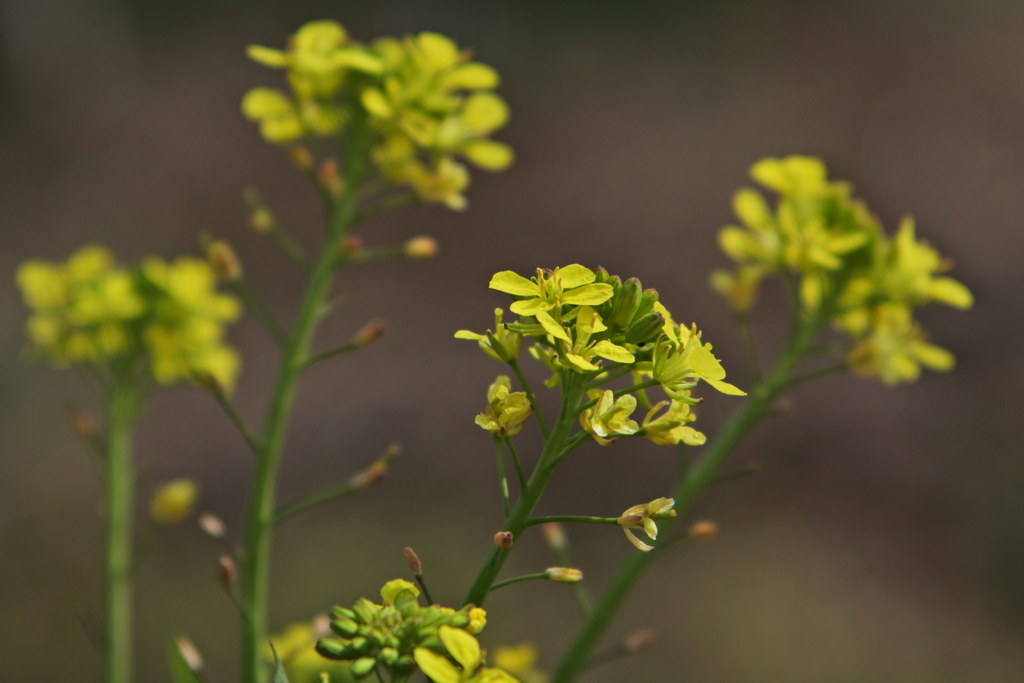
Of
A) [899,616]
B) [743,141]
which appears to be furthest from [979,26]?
[899,616]

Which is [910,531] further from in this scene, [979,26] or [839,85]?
[979,26]

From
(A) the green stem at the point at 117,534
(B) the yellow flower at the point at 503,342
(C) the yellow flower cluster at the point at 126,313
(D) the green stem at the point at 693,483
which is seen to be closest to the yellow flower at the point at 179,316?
(C) the yellow flower cluster at the point at 126,313

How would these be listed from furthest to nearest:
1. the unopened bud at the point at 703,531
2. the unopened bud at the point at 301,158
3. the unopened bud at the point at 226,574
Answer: the unopened bud at the point at 301,158, the unopened bud at the point at 703,531, the unopened bud at the point at 226,574

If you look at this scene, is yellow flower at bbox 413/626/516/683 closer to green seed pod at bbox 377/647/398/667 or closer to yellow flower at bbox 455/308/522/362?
green seed pod at bbox 377/647/398/667

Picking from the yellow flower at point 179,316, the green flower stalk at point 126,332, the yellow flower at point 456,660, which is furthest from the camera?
the yellow flower at point 179,316

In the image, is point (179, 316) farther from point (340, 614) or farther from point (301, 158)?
point (340, 614)

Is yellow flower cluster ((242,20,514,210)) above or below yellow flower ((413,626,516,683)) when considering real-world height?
above

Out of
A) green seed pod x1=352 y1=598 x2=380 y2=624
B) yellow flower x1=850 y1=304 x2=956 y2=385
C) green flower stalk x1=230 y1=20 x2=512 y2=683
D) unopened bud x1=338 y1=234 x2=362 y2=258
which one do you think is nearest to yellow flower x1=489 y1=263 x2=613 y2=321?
green seed pod x1=352 y1=598 x2=380 y2=624

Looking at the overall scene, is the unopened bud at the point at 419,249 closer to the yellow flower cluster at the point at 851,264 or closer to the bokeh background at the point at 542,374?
the yellow flower cluster at the point at 851,264
